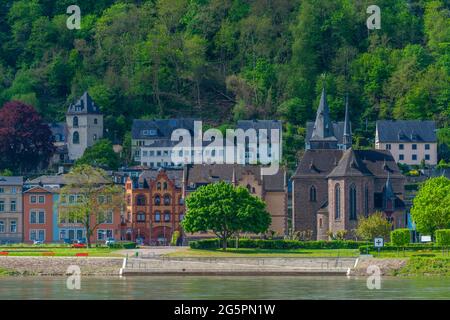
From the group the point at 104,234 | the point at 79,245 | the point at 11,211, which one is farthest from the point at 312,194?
the point at 11,211

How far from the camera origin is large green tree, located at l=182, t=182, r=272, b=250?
500 ft

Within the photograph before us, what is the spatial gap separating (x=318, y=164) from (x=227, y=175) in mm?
11138

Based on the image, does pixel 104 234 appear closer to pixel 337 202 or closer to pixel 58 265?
pixel 337 202

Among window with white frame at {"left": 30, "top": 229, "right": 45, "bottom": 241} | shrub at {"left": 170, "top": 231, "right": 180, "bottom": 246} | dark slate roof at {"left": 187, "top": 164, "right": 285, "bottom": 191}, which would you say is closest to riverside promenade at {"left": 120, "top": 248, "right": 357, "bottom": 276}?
shrub at {"left": 170, "top": 231, "right": 180, "bottom": 246}

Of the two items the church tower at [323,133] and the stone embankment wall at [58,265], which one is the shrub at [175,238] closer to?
the church tower at [323,133]

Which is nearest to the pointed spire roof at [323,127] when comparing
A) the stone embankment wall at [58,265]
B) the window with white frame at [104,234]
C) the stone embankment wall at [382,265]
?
the window with white frame at [104,234]

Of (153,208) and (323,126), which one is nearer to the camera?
(153,208)

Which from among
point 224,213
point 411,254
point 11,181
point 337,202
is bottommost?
point 411,254

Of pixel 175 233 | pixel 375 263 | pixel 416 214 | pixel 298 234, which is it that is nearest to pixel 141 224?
pixel 175 233

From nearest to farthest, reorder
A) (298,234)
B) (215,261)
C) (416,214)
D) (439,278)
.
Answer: (439,278)
(215,261)
(416,214)
(298,234)

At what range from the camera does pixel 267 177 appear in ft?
584

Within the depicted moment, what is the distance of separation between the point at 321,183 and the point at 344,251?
76.8 feet

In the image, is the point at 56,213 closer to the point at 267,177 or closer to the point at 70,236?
the point at 70,236

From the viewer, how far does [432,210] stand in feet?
507
